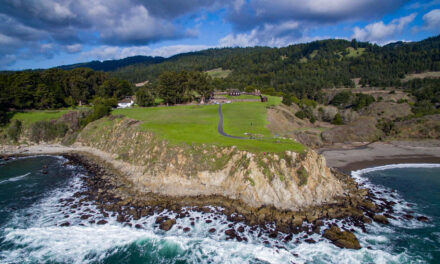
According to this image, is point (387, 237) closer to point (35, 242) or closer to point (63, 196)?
point (35, 242)

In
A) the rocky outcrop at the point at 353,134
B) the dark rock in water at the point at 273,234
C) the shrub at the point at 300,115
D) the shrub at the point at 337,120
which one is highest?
the shrub at the point at 300,115

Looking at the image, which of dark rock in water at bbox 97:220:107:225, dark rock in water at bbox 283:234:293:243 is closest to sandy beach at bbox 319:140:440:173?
dark rock in water at bbox 283:234:293:243

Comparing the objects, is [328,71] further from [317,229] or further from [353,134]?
[317,229]

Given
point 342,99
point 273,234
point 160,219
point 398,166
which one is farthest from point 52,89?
point 342,99

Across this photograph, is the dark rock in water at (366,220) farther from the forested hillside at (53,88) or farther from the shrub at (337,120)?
the forested hillside at (53,88)

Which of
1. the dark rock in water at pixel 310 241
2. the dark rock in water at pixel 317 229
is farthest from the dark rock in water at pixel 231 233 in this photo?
the dark rock in water at pixel 317 229
